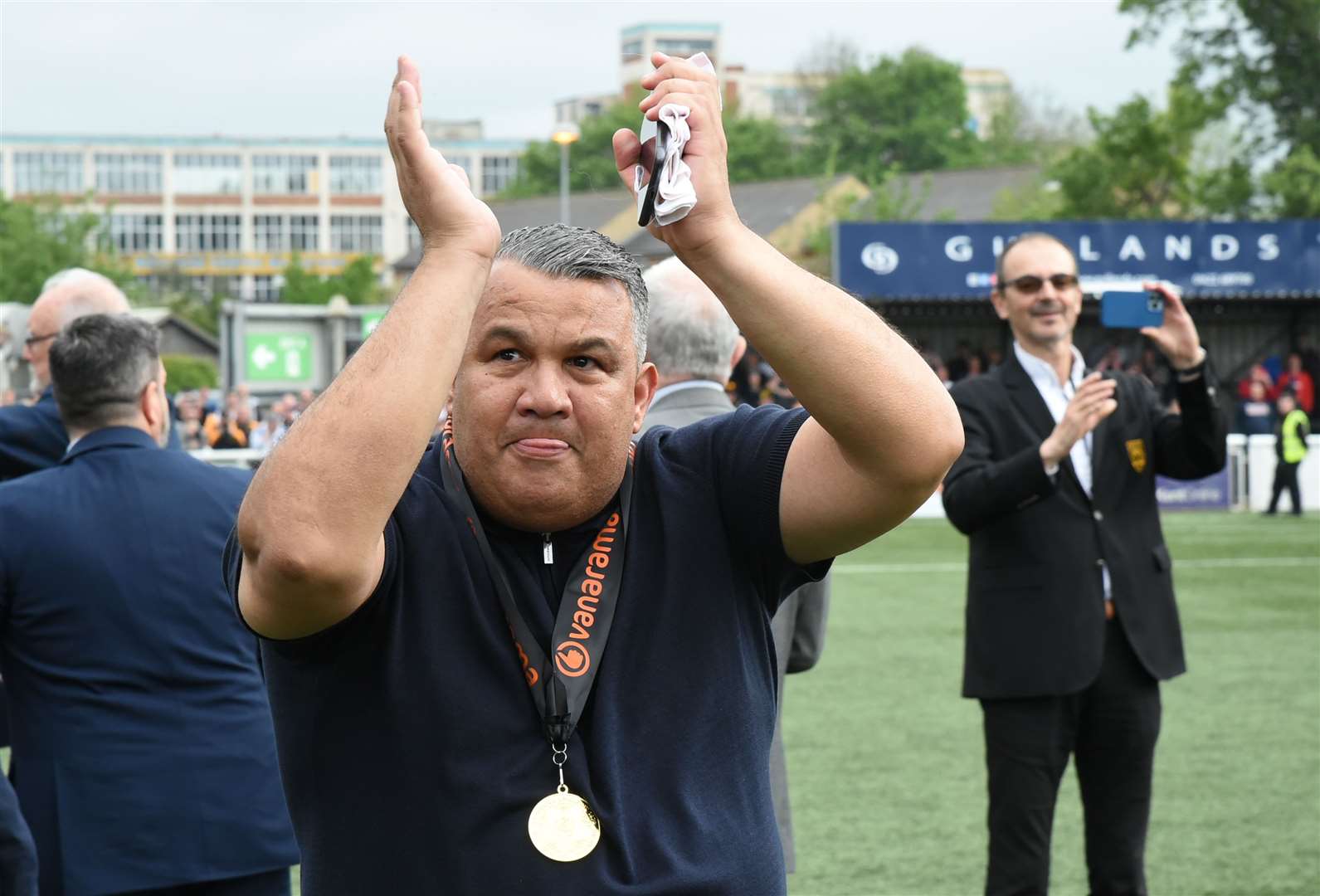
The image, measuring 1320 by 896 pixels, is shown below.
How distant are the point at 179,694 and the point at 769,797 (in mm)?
1966

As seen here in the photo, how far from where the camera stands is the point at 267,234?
132375 millimetres

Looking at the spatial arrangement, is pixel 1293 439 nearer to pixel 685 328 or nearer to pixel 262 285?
pixel 685 328

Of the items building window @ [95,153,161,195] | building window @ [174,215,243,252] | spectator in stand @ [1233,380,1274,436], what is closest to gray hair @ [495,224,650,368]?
spectator in stand @ [1233,380,1274,436]

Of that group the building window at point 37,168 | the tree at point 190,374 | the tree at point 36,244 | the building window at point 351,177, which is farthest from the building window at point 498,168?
the tree at point 190,374

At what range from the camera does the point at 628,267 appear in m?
2.33

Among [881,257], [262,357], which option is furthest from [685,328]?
[881,257]

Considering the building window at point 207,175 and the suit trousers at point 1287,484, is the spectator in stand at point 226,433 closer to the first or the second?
the suit trousers at point 1287,484

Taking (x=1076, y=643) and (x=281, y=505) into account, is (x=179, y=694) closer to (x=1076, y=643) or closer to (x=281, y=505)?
(x=281, y=505)

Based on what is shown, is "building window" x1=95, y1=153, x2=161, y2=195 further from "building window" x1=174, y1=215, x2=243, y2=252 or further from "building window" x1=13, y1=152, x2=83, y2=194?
"building window" x1=174, y1=215, x2=243, y2=252

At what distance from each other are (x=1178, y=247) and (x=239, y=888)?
27.5 metres

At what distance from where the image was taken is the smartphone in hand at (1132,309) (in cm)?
534

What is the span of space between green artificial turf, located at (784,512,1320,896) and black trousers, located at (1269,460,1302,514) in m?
6.10

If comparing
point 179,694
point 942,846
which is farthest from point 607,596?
point 942,846

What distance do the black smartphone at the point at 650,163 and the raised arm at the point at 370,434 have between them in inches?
7.6
